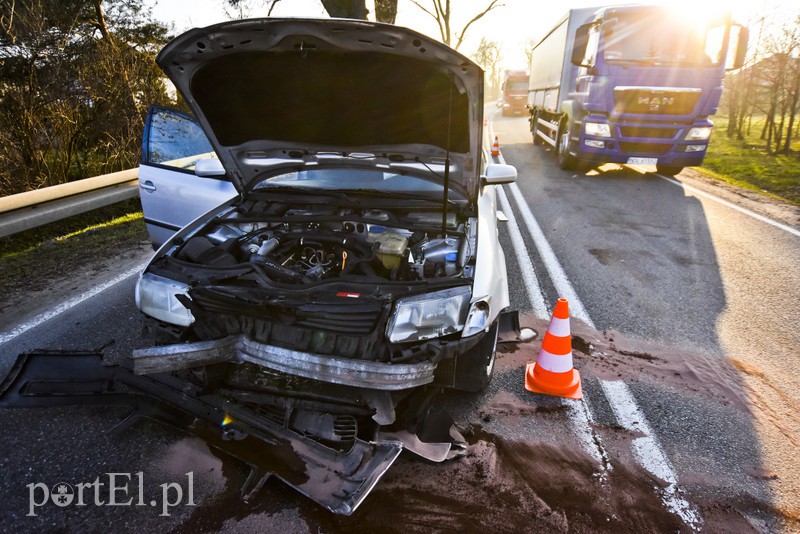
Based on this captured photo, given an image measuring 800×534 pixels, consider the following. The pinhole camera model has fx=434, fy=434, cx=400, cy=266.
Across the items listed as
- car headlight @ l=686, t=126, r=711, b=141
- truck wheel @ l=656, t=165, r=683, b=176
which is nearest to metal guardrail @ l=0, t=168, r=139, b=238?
car headlight @ l=686, t=126, r=711, b=141

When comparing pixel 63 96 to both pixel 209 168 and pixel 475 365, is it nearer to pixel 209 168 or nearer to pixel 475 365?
pixel 209 168

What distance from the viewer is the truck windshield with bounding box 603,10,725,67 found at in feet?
26.9

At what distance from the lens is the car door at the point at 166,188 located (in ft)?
14.0

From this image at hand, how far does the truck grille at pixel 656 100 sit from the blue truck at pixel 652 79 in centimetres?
2

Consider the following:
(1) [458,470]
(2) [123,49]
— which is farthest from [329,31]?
(2) [123,49]

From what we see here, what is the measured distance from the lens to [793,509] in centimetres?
208

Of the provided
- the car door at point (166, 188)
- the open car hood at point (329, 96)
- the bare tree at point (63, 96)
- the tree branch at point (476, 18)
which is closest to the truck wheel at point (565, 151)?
the open car hood at point (329, 96)

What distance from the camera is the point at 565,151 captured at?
10.1m

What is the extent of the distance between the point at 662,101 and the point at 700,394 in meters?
7.24

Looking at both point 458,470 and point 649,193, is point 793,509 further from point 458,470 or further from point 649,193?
point 649,193

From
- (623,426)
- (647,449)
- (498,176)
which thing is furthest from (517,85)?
(647,449)

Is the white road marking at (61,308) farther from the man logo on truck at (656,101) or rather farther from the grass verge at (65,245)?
the man logo on truck at (656,101)

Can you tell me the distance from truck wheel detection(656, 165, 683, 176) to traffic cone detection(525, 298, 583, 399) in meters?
8.83

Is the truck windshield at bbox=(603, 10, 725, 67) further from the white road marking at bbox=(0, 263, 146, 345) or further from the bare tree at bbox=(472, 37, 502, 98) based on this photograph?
the bare tree at bbox=(472, 37, 502, 98)
